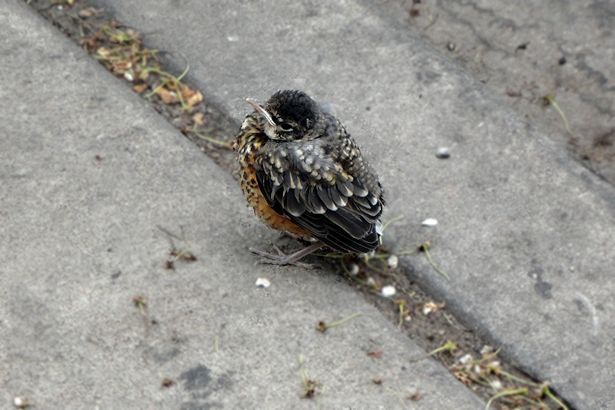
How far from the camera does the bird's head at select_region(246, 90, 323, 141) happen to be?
4.14 metres

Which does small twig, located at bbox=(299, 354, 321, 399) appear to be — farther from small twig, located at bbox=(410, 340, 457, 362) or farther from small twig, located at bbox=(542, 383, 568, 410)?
small twig, located at bbox=(542, 383, 568, 410)

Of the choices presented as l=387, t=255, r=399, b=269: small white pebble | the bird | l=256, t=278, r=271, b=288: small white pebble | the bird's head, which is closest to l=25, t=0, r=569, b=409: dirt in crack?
l=387, t=255, r=399, b=269: small white pebble

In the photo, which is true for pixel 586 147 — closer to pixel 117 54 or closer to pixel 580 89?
pixel 580 89

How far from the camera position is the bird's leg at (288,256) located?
4.32 meters

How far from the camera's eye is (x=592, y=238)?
460 cm

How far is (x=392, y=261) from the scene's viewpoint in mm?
4453

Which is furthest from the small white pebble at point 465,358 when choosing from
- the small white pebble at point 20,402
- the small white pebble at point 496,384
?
the small white pebble at point 20,402

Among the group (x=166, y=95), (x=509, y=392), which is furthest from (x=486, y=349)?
(x=166, y=95)

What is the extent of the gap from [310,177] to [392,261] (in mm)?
621

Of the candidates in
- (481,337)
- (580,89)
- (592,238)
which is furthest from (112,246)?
(580,89)

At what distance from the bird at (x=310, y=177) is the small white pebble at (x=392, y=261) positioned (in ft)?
0.83

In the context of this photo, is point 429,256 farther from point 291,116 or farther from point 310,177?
point 291,116

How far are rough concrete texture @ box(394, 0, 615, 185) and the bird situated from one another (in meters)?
1.44

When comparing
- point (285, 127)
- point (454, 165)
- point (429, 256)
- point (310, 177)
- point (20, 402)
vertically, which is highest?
point (285, 127)
